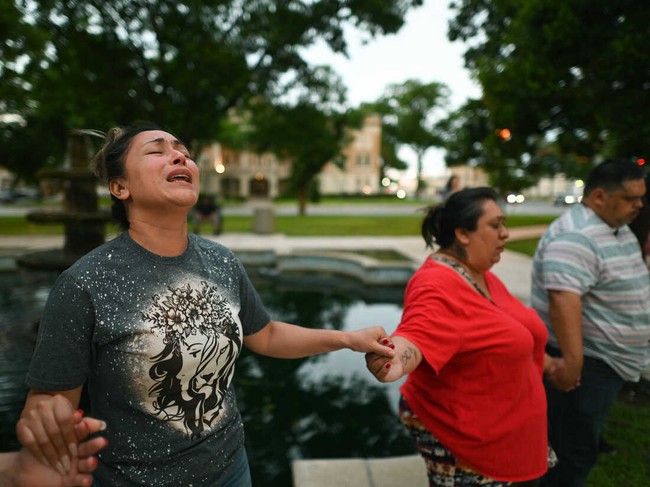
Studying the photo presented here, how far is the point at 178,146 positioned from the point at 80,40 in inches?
580

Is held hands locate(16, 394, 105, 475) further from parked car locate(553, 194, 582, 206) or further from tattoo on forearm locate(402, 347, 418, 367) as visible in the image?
parked car locate(553, 194, 582, 206)

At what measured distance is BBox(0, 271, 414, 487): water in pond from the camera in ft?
13.3

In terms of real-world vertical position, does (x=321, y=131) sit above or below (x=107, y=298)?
above

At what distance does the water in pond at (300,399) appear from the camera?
406cm

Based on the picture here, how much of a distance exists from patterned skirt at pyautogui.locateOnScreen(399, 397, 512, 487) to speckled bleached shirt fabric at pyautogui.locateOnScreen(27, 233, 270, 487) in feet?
3.29

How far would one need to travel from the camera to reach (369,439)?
423cm

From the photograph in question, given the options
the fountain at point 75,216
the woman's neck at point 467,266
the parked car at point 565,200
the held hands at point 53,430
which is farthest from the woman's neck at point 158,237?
the parked car at point 565,200

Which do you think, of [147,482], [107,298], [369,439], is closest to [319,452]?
[369,439]

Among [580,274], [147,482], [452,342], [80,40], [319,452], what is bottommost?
[319,452]

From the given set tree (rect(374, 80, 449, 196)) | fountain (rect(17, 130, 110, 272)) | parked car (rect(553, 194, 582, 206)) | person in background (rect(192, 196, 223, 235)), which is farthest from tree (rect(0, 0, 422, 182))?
tree (rect(374, 80, 449, 196))

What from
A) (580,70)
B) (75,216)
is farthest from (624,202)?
(580,70)

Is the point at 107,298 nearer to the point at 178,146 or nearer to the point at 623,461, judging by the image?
the point at 178,146

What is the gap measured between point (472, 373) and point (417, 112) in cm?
8246

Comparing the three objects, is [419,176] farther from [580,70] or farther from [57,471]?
[57,471]
